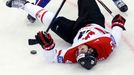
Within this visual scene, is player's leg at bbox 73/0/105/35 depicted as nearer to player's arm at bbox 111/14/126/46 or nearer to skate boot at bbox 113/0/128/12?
player's arm at bbox 111/14/126/46

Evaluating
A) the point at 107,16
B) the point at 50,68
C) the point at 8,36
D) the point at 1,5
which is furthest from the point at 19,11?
the point at 50,68

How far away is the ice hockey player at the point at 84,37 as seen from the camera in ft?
5.33

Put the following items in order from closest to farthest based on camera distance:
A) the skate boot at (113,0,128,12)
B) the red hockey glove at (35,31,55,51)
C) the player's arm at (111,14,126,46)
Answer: the red hockey glove at (35,31,55,51) < the player's arm at (111,14,126,46) < the skate boot at (113,0,128,12)

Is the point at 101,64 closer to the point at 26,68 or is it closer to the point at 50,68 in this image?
the point at 50,68

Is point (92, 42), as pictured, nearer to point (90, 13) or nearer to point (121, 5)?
point (90, 13)

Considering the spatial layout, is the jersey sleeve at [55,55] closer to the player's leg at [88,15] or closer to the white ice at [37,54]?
the white ice at [37,54]

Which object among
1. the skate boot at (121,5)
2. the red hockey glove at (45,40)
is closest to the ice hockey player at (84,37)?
the red hockey glove at (45,40)

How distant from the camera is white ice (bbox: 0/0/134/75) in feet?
5.53

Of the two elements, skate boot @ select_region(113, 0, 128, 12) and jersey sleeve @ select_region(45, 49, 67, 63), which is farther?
skate boot @ select_region(113, 0, 128, 12)

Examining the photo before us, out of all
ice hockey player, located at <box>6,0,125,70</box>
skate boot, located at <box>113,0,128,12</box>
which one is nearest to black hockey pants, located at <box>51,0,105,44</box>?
ice hockey player, located at <box>6,0,125,70</box>

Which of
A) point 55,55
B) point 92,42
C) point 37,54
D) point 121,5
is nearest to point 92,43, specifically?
point 92,42

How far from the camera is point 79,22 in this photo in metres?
1.84

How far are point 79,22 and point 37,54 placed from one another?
306mm

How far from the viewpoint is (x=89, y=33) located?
1714mm
